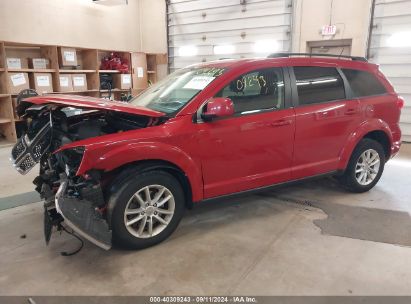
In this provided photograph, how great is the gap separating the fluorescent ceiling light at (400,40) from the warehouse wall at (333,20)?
0.47 m

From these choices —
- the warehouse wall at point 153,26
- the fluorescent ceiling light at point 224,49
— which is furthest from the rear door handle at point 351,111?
the warehouse wall at point 153,26

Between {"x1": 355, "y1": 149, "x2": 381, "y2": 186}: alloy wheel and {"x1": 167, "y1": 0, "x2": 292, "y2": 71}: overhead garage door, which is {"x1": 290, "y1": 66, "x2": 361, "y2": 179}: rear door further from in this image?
{"x1": 167, "y1": 0, "x2": 292, "y2": 71}: overhead garage door

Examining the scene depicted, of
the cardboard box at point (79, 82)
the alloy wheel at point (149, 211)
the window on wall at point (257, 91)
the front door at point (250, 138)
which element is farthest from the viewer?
the cardboard box at point (79, 82)

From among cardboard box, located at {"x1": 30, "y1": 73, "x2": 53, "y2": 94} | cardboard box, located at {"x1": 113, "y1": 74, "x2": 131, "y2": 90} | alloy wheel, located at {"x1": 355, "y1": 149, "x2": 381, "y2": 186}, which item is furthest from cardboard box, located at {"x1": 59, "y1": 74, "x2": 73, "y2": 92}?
alloy wheel, located at {"x1": 355, "y1": 149, "x2": 381, "y2": 186}

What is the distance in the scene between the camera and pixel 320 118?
3.26m

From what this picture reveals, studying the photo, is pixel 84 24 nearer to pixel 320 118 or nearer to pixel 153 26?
pixel 153 26

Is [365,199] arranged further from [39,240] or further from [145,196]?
[39,240]

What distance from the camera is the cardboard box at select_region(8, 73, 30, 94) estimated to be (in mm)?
6473

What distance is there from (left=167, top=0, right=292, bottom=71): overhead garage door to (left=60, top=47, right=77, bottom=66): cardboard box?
3.21 metres

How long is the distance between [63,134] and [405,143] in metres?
6.57

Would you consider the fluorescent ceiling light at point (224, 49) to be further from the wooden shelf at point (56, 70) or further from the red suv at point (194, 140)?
the red suv at point (194, 140)

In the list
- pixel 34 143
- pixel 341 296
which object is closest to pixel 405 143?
pixel 341 296

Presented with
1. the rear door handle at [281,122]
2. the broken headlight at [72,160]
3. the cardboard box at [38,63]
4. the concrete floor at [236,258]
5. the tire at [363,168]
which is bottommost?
the concrete floor at [236,258]

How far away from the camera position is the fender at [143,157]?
7.52 feet
